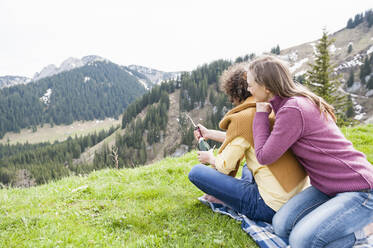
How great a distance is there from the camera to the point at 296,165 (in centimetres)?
342

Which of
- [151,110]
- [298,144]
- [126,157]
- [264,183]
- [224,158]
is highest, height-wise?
[298,144]

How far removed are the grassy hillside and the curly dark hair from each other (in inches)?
89.8

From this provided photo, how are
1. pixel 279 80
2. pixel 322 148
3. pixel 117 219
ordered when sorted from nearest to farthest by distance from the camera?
1. pixel 322 148
2. pixel 279 80
3. pixel 117 219

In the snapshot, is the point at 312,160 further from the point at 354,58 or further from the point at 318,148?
the point at 354,58

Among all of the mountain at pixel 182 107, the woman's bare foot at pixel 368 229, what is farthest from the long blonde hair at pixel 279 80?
the mountain at pixel 182 107

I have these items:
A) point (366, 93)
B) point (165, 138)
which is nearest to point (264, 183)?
point (165, 138)

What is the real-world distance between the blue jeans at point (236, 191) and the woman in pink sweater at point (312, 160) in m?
0.45

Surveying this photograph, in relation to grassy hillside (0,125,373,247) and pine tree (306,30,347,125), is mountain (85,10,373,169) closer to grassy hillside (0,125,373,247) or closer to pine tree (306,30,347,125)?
pine tree (306,30,347,125)

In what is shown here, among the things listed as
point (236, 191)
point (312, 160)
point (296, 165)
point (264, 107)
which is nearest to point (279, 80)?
point (264, 107)

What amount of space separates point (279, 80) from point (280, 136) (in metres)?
0.81

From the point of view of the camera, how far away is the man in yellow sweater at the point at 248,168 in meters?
3.41

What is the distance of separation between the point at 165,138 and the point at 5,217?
117 metres

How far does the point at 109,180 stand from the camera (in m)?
6.66

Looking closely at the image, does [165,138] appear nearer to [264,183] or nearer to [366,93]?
[366,93]
